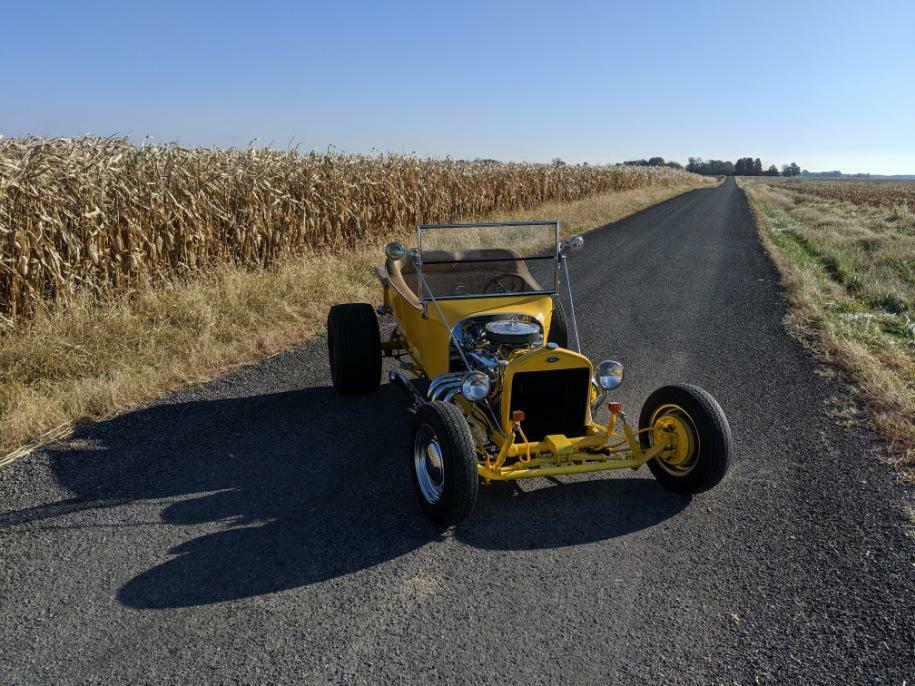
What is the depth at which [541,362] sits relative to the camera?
4.22 meters

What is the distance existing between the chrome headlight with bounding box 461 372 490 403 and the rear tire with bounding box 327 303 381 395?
2.07m

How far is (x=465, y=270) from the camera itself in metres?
5.77

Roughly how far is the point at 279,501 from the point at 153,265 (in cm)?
613

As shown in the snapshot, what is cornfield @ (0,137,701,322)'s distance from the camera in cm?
735

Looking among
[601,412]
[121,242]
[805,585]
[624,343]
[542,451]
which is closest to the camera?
[805,585]

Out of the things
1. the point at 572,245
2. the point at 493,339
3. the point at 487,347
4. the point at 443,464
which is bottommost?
the point at 443,464

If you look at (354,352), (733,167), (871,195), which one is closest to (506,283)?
(354,352)

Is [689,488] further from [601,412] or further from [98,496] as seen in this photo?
[98,496]

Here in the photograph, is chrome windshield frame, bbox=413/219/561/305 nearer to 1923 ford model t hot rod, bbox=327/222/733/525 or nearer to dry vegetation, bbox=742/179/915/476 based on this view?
1923 ford model t hot rod, bbox=327/222/733/525

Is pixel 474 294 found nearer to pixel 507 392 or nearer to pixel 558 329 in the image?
pixel 558 329

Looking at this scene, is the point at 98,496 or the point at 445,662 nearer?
the point at 445,662

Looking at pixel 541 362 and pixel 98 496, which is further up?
pixel 541 362

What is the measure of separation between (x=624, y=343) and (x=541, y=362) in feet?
13.1

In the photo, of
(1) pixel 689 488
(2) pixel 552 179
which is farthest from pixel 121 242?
(2) pixel 552 179
